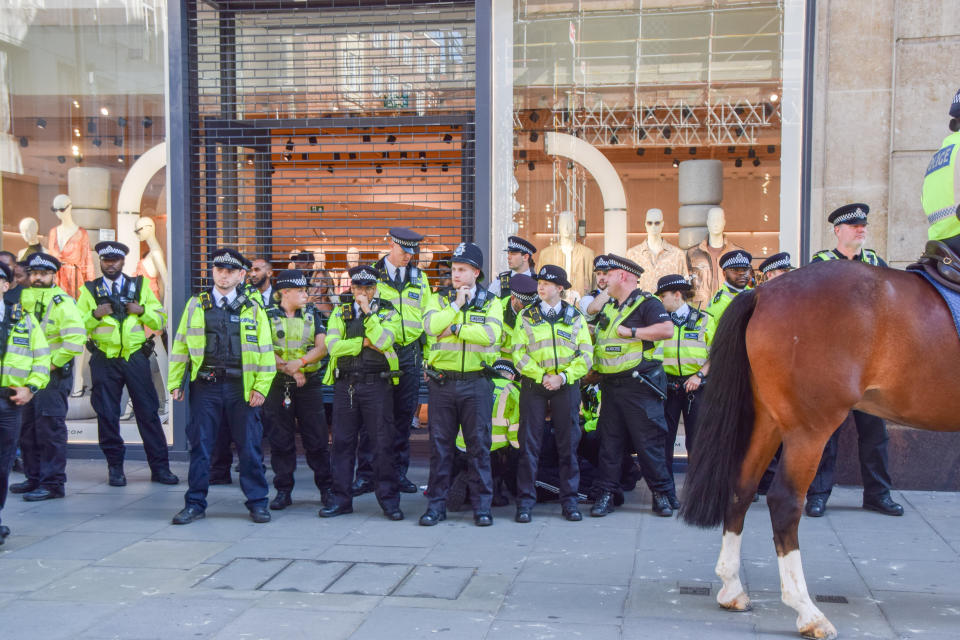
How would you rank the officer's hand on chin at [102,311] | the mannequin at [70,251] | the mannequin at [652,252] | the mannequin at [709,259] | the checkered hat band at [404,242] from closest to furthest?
1. the checkered hat band at [404,242]
2. the officer's hand on chin at [102,311]
3. the mannequin at [709,259]
4. the mannequin at [652,252]
5. the mannequin at [70,251]

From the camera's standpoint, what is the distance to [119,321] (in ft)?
28.3

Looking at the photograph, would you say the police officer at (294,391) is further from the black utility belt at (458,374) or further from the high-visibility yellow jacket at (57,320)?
the high-visibility yellow jacket at (57,320)

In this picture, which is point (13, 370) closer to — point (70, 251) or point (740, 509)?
point (70, 251)

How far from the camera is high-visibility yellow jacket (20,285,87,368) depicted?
7984mm

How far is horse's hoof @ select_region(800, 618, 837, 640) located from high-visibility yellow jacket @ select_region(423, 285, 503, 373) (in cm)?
312

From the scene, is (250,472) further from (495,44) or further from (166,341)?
(495,44)

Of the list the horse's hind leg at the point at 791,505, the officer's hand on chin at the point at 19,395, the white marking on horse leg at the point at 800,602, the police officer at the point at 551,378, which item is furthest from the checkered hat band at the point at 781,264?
the officer's hand on chin at the point at 19,395

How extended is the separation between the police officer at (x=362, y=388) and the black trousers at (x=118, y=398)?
2.28 m

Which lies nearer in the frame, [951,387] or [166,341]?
[951,387]

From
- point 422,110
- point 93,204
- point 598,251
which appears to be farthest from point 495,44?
point 93,204

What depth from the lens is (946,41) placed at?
336 inches

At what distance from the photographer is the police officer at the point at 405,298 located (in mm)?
7754

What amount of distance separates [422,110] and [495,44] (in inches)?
40.3

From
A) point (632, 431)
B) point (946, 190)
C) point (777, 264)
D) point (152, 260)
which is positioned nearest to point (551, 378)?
point (632, 431)
